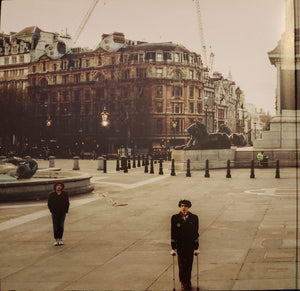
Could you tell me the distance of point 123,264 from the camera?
724cm

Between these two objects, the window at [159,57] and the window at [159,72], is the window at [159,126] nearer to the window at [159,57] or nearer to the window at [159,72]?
the window at [159,72]

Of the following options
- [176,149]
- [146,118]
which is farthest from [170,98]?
[176,149]

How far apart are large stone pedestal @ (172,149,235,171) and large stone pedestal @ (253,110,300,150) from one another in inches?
85.4

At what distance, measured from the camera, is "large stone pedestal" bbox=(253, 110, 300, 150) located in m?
30.1

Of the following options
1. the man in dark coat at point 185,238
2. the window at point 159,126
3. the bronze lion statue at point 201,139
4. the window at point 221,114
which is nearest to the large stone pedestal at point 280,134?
the bronze lion statue at point 201,139

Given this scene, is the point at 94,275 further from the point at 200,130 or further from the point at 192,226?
the point at 200,130

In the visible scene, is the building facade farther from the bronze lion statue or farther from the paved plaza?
the paved plaza

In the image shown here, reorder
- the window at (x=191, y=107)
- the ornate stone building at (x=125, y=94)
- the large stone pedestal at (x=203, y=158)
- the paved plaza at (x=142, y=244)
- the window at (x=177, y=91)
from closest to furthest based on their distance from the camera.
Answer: the paved plaza at (x=142, y=244), the large stone pedestal at (x=203, y=158), the ornate stone building at (x=125, y=94), the window at (x=177, y=91), the window at (x=191, y=107)

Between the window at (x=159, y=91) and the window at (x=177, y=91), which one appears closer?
the window at (x=159, y=91)

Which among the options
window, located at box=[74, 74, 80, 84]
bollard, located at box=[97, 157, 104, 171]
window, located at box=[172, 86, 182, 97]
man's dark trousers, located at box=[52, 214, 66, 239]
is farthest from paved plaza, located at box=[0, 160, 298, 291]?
window, located at box=[172, 86, 182, 97]

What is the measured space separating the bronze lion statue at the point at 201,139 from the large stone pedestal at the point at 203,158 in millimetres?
355

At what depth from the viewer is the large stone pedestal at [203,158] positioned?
2927 cm

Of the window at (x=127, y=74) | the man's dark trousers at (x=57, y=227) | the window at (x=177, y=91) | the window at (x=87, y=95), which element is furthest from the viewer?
the window at (x=177, y=91)

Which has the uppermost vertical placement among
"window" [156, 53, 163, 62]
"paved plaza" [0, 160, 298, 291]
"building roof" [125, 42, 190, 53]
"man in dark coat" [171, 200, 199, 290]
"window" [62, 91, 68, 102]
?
"building roof" [125, 42, 190, 53]
